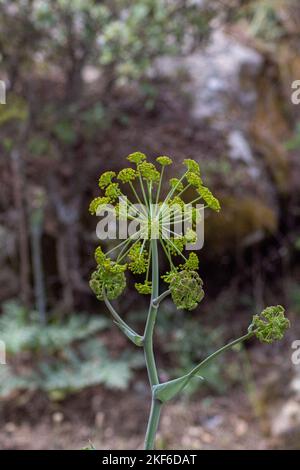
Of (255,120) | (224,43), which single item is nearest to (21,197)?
(255,120)

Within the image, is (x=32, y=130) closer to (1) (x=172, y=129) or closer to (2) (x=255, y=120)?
(1) (x=172, y=129)

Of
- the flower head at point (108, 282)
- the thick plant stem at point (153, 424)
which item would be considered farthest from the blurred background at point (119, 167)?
the flower head at point (108, 282)

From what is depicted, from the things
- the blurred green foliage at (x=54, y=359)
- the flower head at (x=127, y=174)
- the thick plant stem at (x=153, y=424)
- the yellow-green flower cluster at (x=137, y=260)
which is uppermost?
the flower head at (x=127, y=174)

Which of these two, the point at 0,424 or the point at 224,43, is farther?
the point at 224,43

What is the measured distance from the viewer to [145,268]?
0.74 metres

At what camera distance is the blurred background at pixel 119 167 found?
2.80m

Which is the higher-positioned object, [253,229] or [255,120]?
[255,120]

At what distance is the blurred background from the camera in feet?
9.18

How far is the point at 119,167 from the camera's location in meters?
3.45

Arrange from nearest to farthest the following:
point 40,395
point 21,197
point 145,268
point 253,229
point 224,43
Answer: point 145,268
point 40,395
point 21,197
point 253,229
point 224,43

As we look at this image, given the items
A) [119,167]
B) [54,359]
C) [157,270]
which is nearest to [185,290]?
[157,270]

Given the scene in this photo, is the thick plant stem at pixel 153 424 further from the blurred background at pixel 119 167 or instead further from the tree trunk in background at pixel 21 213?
the tree trunk in background at pixel 21 213

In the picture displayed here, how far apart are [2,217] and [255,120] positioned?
2102mm

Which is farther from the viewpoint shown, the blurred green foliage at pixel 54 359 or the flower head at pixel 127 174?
the blurred green foliage at pixel 54 359
